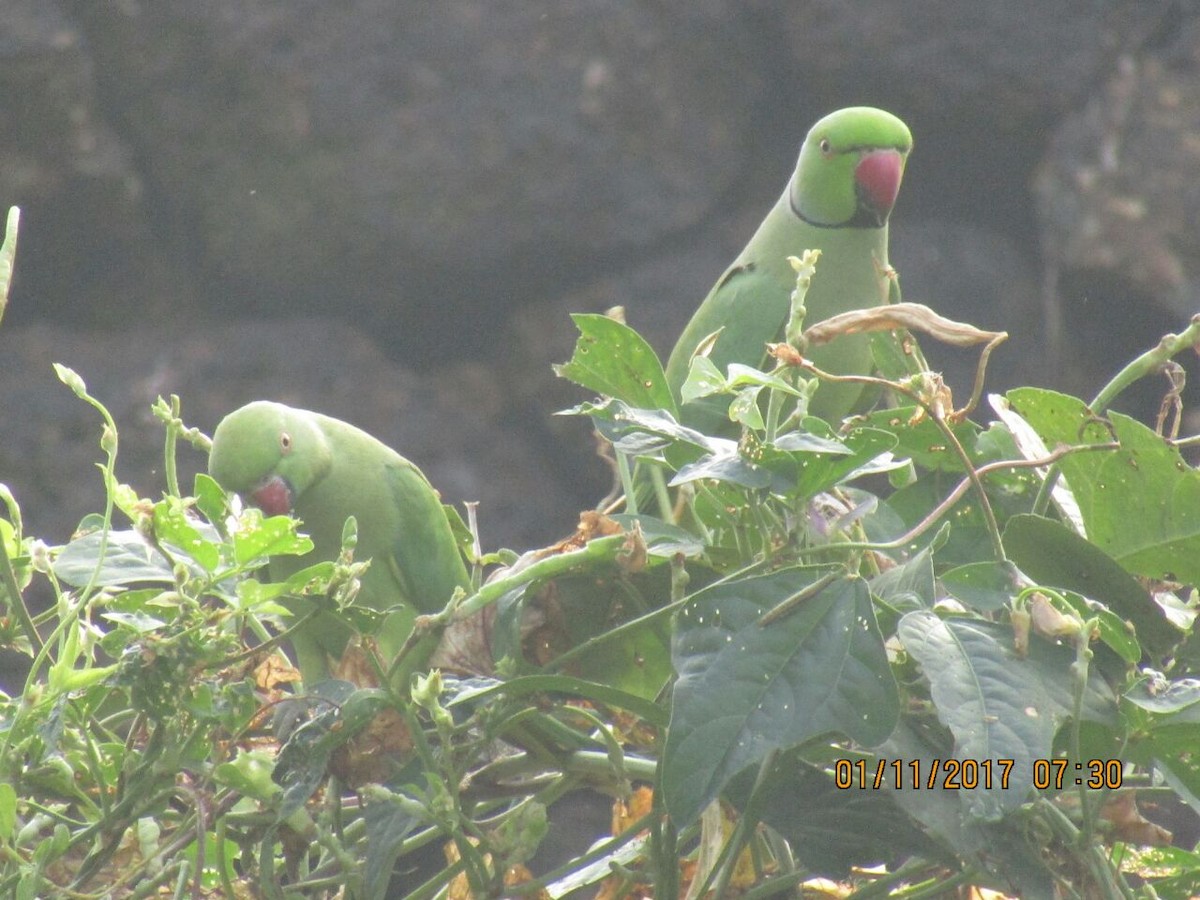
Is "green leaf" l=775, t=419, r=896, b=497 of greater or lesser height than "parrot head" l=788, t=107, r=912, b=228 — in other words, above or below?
below

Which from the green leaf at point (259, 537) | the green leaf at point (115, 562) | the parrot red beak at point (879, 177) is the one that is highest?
the parrot red beak at point (879, 177)

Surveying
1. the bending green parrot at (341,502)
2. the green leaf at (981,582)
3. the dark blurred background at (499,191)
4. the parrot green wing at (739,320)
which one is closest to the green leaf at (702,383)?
the green leaf at (981,582)

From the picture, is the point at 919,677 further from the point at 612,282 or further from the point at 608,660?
the point at 612,282

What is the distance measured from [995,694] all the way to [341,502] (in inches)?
29.7

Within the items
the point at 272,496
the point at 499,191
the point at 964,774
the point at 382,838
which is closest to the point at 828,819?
the point at 964,774

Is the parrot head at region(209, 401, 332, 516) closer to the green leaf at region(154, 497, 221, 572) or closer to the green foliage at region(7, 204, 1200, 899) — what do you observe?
the green foliage at region(7, 204, 1200, 899)

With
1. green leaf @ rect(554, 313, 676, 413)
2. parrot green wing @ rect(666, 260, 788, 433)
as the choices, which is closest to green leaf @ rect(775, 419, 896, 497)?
green leaf @ rect(554, 313, 676, 413)

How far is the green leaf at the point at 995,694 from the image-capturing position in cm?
44

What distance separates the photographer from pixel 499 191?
334cm

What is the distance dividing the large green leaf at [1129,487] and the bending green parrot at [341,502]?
22.4 inches

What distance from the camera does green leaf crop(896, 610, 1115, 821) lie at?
17.2 inches

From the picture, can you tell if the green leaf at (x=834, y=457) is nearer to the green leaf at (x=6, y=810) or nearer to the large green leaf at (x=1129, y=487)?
the large green leaf at (x=1129, y=487)

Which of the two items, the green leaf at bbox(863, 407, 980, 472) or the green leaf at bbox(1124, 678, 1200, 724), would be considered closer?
the green leaf at bbox(1124, 678, 1200, 724)

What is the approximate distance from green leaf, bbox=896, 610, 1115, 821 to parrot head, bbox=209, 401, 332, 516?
2.10ft
